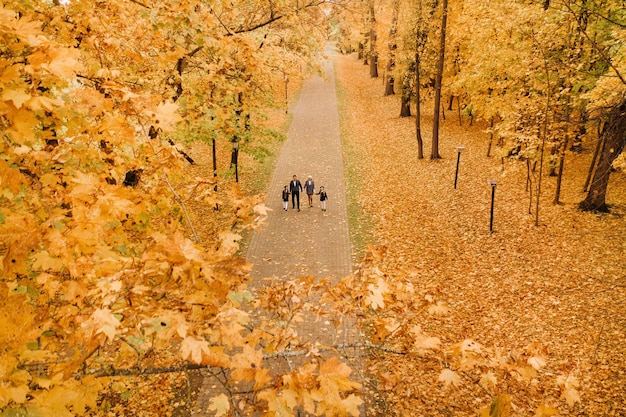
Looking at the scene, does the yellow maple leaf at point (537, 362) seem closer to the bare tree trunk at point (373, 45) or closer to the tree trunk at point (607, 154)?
the tree trunk at point (607, 154)

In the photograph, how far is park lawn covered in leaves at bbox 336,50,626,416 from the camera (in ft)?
14.1

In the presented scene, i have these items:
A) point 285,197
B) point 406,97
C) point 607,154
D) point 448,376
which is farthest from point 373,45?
point 448,376

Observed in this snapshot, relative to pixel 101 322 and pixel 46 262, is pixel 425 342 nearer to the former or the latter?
pixel 101 322

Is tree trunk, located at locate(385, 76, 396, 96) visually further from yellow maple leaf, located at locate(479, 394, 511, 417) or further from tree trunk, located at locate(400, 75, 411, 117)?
yellow maple leaf, located at locate(479, 394, 511, 417)

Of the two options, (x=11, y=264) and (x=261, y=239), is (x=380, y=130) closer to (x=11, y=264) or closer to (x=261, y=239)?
(x=261, y=239)

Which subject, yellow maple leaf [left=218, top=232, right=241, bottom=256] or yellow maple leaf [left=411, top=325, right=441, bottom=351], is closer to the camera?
yellow maple leaf [left=218, top=232, right=241, bottom=256]

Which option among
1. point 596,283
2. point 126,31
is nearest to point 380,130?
point 596,283

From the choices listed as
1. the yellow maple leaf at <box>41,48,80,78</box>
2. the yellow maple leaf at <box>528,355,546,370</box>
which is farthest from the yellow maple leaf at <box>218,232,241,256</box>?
the yellow maple leaf at <box>528,355,546,370</box>

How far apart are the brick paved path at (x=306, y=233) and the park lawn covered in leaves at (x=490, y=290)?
106 cm

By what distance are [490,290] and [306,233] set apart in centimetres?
681

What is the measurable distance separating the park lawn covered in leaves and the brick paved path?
106 centimetres

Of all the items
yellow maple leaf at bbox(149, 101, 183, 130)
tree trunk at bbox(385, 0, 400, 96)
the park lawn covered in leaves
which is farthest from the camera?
tree trunk at bbox(385, 0, 400, 96)

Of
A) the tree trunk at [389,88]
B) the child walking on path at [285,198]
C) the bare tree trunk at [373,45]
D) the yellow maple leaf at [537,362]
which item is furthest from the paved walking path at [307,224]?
the bare tree trunk at [373,45]

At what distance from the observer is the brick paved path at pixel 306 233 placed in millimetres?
10000
